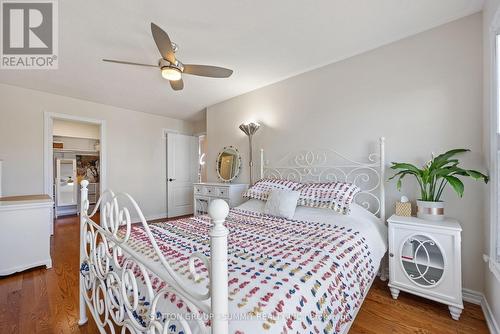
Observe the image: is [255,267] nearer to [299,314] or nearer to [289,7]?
[299,314]

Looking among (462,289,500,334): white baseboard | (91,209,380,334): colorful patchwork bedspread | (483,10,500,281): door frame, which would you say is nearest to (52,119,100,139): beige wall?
(91,209,380,334): colorful patchwork bedspread

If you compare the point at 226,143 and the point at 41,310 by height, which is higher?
the point at 226,143

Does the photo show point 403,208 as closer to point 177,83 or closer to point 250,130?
point 250,130

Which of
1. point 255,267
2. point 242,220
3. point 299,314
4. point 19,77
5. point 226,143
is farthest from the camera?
point 226,143

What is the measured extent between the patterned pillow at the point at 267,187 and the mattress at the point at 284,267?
451 millimetres

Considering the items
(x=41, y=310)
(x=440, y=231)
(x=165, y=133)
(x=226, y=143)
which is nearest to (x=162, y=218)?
(x=165, y=133)

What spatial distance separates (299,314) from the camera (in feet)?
2.72

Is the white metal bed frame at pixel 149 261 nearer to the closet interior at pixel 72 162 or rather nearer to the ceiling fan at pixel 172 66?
the ceiling fan at pixel 172 66

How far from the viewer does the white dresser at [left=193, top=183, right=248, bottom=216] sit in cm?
322

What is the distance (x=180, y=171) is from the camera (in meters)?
5.03

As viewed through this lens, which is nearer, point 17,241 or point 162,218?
point 17,241

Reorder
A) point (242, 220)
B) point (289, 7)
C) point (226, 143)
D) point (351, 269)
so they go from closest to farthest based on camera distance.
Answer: point (351, 269), point (289, 7), point (242, 220), point (226, 143)

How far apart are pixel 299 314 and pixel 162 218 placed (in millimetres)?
4545

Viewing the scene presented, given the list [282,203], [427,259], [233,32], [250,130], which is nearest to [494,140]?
[427,259]
